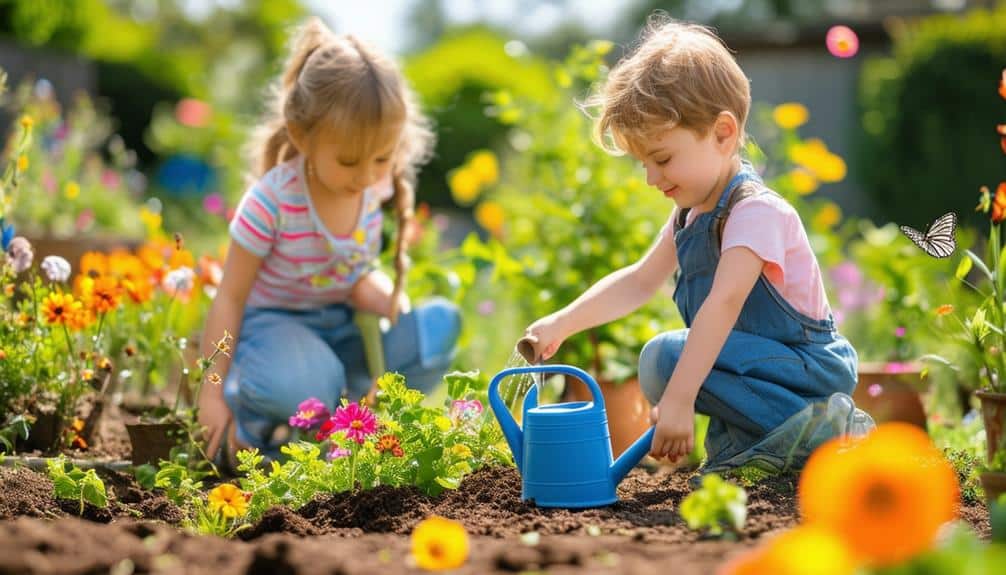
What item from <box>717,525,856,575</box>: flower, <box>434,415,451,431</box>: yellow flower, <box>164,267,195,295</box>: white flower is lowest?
<box>434,415,451,431</box>: yellow flower

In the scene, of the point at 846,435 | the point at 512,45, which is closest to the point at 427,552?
the point at 846,435

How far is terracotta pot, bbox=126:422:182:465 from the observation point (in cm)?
281

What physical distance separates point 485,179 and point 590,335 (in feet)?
5.21

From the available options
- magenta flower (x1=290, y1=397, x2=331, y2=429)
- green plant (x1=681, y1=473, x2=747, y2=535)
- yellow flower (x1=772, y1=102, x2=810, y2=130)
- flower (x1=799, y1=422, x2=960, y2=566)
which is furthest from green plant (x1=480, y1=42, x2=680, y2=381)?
flower (x1=799, y1=422, x2=960, y2=566)

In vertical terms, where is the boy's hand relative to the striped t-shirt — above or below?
below

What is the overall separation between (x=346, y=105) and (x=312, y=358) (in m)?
0.74

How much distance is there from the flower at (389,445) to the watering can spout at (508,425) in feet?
0.68

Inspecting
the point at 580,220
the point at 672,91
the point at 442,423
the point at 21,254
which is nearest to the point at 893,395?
the point at 580,220

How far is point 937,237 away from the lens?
2.24m

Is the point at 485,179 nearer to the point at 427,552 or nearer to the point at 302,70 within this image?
the point at 302,70

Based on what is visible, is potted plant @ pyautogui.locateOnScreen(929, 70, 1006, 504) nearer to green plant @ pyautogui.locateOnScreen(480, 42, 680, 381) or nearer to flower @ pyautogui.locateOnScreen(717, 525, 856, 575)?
flower @ pyautogui.locateOnScreen(717, 525, 856, 575)

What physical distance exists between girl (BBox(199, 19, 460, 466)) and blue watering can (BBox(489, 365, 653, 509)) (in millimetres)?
1161

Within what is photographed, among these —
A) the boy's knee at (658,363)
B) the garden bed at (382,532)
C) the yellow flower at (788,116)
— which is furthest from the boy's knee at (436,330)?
the yellow flower at (788,116)

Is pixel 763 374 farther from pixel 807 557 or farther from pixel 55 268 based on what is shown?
pixel 55 268
